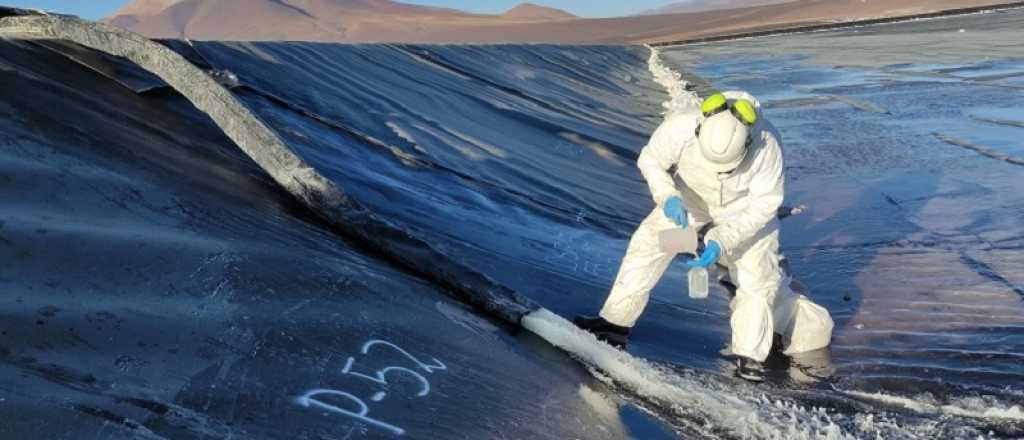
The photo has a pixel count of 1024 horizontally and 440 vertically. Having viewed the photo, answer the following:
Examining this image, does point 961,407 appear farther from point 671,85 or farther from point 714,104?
point 671,85

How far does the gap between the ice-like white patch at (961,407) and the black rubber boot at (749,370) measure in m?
0.38

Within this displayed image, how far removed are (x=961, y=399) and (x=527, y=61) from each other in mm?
11461

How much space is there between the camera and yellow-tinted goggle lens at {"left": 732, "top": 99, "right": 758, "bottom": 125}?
11.9 ft

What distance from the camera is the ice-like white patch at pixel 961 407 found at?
332 centimetres

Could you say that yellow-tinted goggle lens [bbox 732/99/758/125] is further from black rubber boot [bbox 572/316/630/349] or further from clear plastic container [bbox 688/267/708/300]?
black rubber boot [bbox 572/316/630/349]

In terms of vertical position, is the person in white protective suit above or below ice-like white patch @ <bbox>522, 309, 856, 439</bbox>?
above

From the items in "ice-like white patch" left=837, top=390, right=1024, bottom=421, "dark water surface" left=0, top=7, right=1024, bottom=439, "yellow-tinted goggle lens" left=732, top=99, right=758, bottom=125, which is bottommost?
"ice-like white patch" left=837, top=390, right=1024, bottom=421

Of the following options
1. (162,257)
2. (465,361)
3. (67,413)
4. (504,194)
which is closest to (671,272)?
(504,194)

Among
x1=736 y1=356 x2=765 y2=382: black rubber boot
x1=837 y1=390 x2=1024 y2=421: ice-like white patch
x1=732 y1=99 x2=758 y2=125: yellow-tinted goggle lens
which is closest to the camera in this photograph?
x1=837 y1=390 x2=1024 y2=421: ice-like white patch

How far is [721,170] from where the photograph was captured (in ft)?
12.6

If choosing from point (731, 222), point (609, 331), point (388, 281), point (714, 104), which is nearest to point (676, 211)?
point (731, 222)

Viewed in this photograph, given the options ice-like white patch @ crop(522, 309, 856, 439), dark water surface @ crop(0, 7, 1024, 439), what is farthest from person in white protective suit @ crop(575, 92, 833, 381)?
ice-like white patch @ crop(522, 309, 856, 439)

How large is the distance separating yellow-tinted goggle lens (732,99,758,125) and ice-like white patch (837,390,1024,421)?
44.3 inches

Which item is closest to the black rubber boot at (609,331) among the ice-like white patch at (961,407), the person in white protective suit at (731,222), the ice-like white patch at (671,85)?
the person in white protective suit at (731,222)
